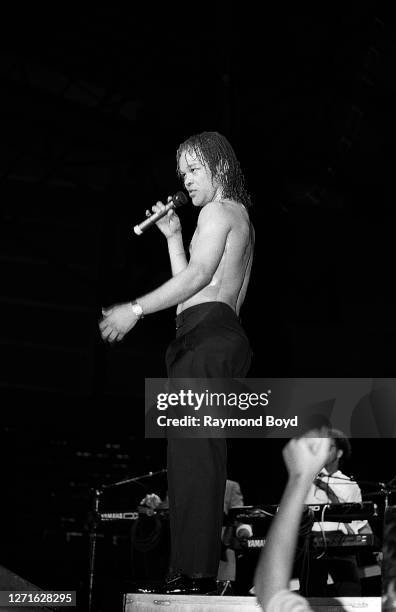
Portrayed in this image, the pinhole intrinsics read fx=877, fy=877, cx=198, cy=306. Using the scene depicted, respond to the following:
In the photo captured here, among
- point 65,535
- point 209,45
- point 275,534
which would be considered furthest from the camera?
point 65,535

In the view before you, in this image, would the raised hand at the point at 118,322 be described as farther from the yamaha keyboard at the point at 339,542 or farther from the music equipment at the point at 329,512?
the yamaha keyboard at the point at 339,542

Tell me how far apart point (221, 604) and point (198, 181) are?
4.81ft

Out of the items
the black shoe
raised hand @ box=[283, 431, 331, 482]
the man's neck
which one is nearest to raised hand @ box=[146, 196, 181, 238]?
the black shoe

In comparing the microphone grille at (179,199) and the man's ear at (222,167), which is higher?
the man's ear at (222,167)

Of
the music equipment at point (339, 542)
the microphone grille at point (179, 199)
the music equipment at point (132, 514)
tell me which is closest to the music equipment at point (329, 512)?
the music equipment at point (339, 542)

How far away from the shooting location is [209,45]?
21.0 feet

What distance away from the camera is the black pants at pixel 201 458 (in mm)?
2650

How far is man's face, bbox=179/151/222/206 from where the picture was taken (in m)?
3.01

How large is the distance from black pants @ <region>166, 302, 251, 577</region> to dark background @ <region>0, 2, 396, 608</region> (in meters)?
2.06

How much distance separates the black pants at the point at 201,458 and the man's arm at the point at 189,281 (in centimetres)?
15

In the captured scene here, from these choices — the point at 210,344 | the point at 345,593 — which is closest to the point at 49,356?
the point at 345,593

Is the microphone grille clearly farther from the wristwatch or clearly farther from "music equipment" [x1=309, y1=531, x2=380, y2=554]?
"music equipment" [x1=309, y1=531, x2=380, y2=554]

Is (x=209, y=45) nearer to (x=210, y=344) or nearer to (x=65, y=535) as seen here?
(x=210, y=344)

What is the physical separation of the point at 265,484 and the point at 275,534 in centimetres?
736
